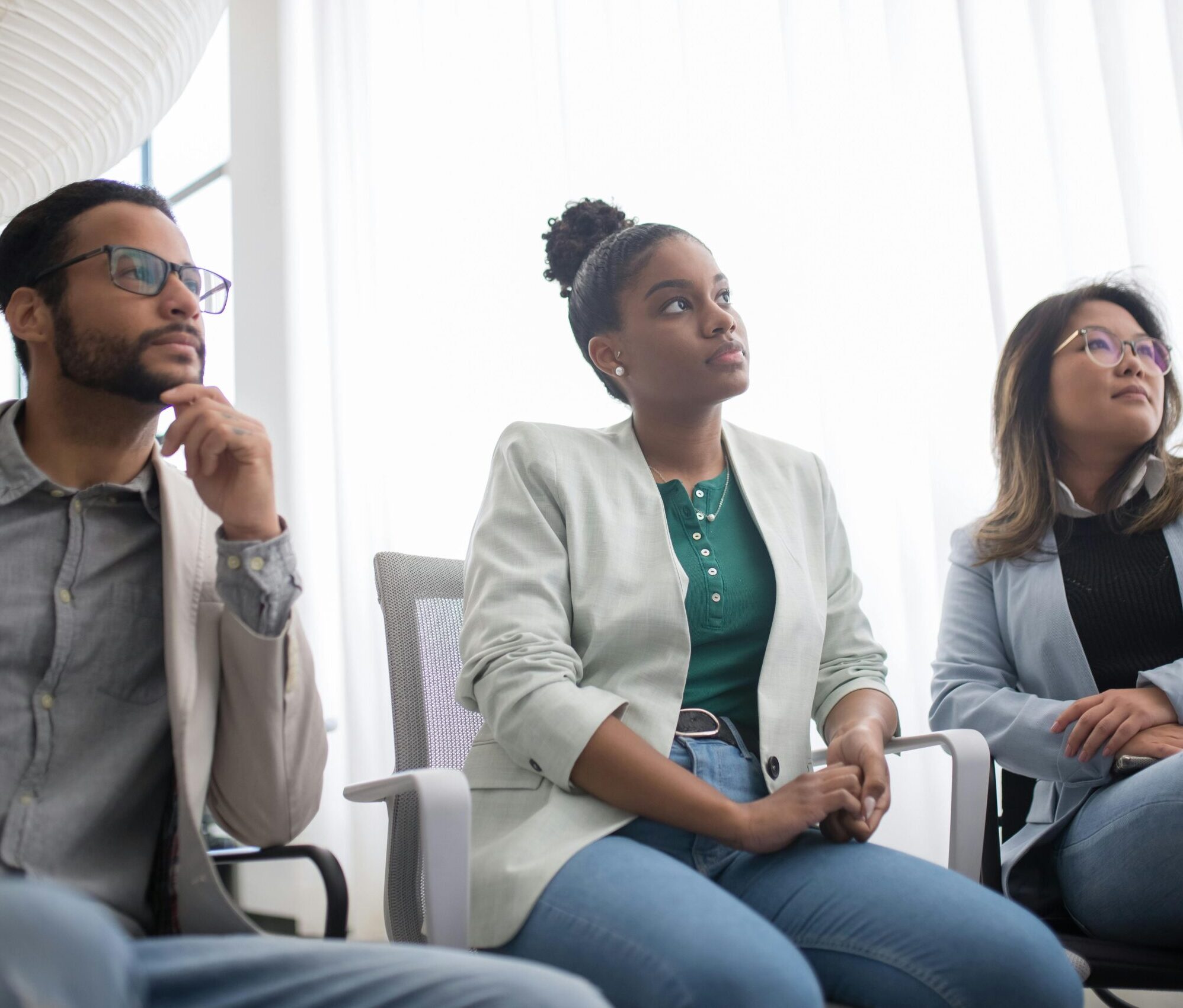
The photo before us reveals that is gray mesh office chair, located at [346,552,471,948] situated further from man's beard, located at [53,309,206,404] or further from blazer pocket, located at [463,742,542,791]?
man's beard, located at [53,309,206,404]

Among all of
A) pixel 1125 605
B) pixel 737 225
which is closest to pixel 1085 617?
pixel 1125 605

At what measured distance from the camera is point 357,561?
3492 millimetres

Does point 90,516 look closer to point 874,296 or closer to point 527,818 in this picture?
point 527,818

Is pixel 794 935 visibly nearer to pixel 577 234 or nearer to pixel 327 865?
pixel 327 865

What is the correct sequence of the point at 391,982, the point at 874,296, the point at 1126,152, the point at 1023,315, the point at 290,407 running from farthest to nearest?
the point at 290,407, the point at 874,296, the point at 1126,152, the point at 1023,315, the point at 391,982

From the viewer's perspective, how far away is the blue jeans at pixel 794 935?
1.03m

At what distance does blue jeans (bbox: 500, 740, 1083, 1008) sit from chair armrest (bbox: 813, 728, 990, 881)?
143 mm

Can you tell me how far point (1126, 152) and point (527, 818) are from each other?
189cm

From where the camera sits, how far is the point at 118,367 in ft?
4.75

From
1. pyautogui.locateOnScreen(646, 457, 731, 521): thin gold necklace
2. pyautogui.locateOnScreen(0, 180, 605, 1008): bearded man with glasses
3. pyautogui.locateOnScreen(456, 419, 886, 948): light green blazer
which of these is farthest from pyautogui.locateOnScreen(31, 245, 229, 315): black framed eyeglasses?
pyautogui.locateOnScreen(646, 457, 731, 521): thin gold necklace

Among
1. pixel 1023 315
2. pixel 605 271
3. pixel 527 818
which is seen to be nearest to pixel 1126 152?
pixel 1023 315

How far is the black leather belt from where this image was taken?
4.88ft

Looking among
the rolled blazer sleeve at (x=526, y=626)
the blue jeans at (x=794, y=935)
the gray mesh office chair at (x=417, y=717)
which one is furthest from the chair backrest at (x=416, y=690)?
the blue jeans at (x=794, y=935)

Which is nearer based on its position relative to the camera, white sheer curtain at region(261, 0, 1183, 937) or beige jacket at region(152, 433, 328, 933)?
beige jacket at region(152, 433, 328, 933)
